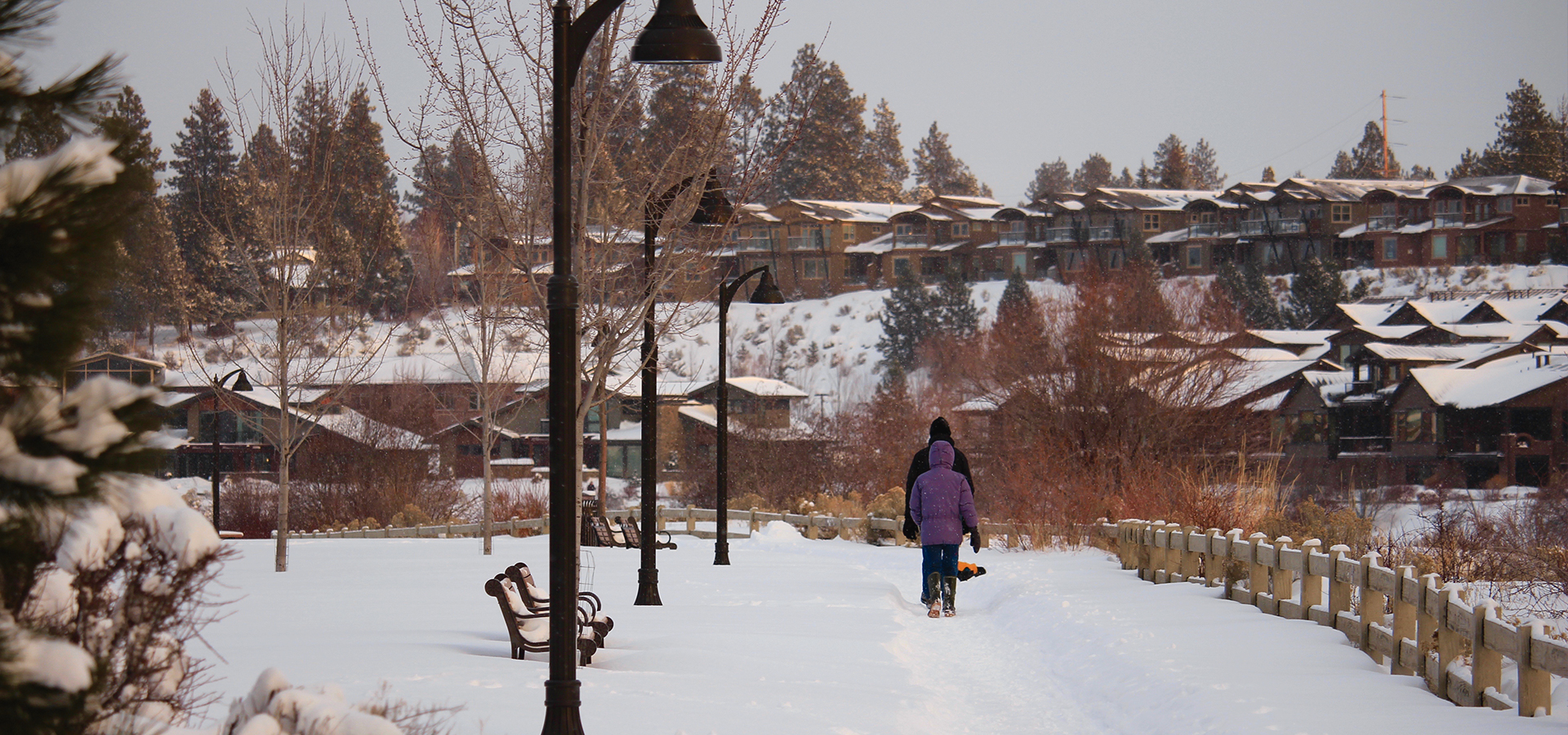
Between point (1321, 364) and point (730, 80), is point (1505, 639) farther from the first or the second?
point (1321, 364)

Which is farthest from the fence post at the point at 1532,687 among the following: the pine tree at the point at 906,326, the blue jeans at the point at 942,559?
the pine tree at the point at 906,326

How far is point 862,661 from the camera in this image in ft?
33.5

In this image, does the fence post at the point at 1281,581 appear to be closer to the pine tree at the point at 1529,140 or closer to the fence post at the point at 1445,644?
the fence post at the point at 1445,644

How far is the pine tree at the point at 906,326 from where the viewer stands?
8956 centimetres

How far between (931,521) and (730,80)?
495cm

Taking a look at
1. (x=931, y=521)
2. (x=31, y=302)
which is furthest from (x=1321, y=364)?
(x=31, y=302)

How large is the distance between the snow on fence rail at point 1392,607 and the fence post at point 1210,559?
2 centimetres

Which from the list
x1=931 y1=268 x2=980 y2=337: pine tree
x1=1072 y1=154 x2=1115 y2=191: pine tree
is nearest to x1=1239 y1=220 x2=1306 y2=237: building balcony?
x1=931 y1=268 x2=980 y2=337: pine tree

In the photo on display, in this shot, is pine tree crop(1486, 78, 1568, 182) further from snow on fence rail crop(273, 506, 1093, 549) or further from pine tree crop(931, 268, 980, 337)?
snow on fence rail crop(273, 506, 1093, 549)

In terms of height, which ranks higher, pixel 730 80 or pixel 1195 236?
pixel 1195 236

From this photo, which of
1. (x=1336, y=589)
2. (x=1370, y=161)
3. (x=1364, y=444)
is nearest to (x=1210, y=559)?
(x=1336, y=589)

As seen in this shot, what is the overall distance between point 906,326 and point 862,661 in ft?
264

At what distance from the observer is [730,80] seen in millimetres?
12953

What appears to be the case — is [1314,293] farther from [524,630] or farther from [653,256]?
[524,630]
